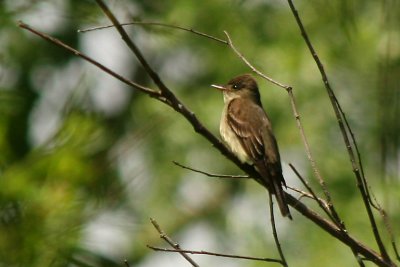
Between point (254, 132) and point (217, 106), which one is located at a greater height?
point (217, 106)

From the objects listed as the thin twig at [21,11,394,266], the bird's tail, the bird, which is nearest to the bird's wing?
the bird

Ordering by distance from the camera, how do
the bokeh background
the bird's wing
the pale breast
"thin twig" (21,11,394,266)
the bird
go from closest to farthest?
"thin twig" (21,11,394,266)
the bird
the bird's wing
the pale breast
the bokeh background

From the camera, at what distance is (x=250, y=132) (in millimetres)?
4812

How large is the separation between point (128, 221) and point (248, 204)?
23.0 feet

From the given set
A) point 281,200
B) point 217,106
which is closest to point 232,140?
point 281,200

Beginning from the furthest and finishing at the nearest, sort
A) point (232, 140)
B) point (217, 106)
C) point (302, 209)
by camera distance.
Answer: point (217, 106)
point (232, 140)
point (302, 209)

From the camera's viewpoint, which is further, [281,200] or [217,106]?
[217,106]

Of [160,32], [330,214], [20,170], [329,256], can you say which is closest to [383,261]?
[330,214]

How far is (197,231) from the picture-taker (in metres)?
11.6

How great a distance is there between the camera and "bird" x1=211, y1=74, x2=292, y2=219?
4211 mm

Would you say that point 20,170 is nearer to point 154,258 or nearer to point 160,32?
point 160,32

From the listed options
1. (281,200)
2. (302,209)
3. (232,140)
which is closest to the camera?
(302,209)

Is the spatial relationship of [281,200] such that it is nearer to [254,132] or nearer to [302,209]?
[302,209]

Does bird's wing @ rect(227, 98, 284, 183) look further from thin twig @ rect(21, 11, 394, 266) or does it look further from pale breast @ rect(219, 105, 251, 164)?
thin twig @ rect(21, 11, 394, 266)
